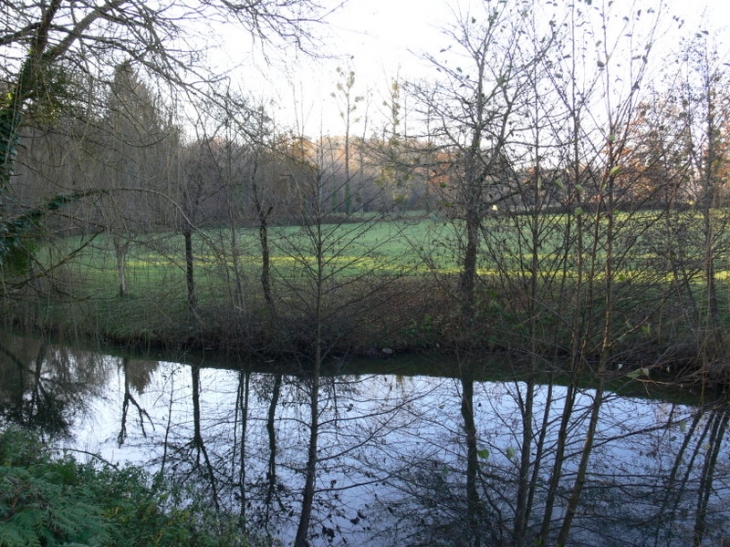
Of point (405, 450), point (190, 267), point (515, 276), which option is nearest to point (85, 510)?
point (515, 276)

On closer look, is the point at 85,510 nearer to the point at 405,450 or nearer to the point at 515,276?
the point at 515,276

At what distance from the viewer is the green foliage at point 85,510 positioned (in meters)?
2.78

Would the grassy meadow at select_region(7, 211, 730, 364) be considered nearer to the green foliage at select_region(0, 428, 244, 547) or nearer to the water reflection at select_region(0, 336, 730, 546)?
the water reflection at select_region(0, 336, 730, 546)

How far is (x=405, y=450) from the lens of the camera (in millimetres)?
7137

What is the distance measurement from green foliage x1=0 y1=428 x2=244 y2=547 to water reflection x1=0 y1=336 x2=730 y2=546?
131 centimetres

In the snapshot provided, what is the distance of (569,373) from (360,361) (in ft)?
26.9

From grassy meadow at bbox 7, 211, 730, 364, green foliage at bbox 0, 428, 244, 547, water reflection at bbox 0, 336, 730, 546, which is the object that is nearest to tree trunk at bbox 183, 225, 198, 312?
grassy meadow at bbox 7, 211, 730, 364

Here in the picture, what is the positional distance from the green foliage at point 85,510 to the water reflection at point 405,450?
1.31 meters

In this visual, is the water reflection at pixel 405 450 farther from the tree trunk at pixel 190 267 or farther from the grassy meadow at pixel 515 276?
the tree trunk at pixel 190 267

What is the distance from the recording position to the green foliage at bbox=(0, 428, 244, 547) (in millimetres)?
2781

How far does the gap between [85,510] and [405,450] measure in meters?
4.42

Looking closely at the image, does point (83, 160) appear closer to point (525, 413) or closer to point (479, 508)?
point (525, 413)

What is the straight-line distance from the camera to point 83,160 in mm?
4793

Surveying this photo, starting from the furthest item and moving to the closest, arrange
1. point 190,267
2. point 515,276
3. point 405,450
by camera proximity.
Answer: point 190,267 → point 405,450 → point 515,276
